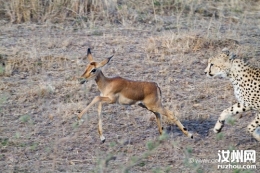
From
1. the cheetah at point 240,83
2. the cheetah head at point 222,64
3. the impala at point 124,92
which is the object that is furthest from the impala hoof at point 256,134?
the cheetah head at point 222,64

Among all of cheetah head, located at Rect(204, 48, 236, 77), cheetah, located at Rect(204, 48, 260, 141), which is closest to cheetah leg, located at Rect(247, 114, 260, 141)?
cheetah, located at Rect(204, 48, 260, 141)

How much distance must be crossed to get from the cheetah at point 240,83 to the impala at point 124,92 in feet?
2.09

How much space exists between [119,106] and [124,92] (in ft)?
4.26

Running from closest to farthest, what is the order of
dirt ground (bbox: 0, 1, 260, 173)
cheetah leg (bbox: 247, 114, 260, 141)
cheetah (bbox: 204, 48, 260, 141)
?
dirt ground (bbox: 0, 1, 260, 173), cheetah leg (bbox: 247, 114, 260, 141), cheetah (bbox: 204, 48, 260, 141)

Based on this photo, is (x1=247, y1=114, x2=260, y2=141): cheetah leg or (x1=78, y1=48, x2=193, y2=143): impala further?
(x1=247, y1=114, x2=260, y2=141): cheetah leg

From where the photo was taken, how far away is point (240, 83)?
9117mm

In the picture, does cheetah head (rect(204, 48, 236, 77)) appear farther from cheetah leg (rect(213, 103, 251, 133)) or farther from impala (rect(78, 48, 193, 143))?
impala (rect(78, 48, 193, 143))

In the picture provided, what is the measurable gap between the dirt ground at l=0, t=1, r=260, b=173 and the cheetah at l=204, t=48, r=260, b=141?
199 millimetres

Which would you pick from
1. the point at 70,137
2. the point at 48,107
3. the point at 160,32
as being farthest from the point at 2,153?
the point at 160,32

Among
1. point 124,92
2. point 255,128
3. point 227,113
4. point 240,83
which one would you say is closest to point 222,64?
point 240,83

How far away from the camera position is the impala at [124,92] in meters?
8.60

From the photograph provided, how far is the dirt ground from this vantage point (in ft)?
26.9

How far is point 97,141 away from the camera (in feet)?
28.6

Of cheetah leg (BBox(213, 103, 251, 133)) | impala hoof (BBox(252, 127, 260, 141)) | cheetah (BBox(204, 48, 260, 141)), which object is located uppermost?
cheetah (BBox(204, 48, 260, 141))
